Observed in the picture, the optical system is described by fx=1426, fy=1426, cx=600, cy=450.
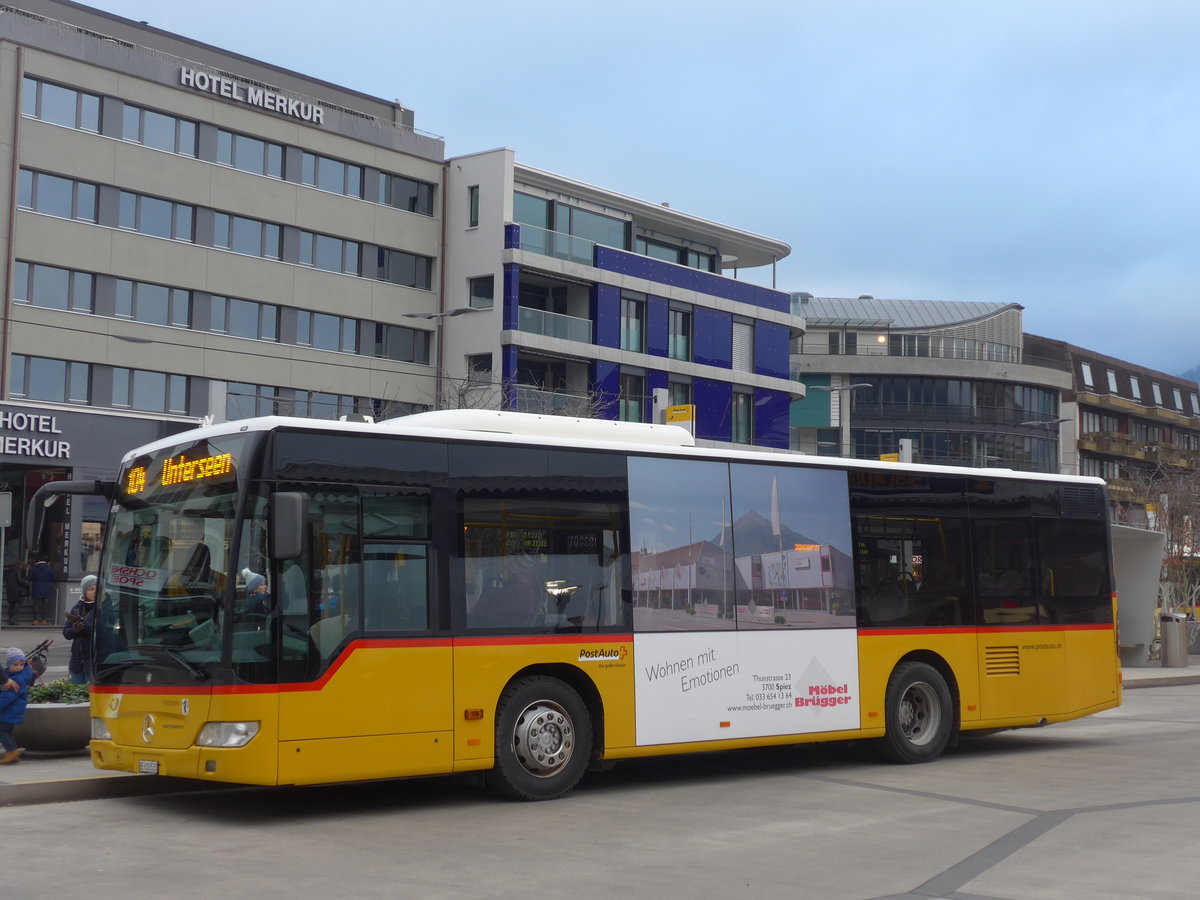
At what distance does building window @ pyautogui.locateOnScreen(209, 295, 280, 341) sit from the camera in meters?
43.6

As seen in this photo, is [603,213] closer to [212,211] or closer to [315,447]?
[212,211]

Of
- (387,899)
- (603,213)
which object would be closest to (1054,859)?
(387,899)

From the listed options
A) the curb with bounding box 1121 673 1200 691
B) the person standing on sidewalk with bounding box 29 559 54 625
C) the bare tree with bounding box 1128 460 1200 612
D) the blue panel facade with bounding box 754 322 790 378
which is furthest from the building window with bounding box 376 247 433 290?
the curb with bounding box 1121 673 1200 691

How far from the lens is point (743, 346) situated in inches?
2232

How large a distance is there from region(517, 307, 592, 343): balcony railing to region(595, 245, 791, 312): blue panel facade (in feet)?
7.66

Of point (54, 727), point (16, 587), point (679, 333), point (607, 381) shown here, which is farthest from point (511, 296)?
point (54, 727)

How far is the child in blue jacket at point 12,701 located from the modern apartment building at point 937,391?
244 feet

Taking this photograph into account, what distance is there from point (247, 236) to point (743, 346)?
68.5 feet

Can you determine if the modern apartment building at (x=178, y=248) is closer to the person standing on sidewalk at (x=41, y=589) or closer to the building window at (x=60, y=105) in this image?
the building window at (x=60, y=105)

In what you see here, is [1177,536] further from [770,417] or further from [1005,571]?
[1005,571]

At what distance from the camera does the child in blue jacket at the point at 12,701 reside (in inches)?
507

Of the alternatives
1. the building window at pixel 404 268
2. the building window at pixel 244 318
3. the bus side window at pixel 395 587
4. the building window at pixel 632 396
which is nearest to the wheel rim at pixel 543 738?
the bus side window at pixel 395 587

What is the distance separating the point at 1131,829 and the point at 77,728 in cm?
953

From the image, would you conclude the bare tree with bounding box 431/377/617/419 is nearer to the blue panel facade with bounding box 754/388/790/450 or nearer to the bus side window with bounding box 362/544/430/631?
the blue panel facade with bounding box 754/388/790/450
